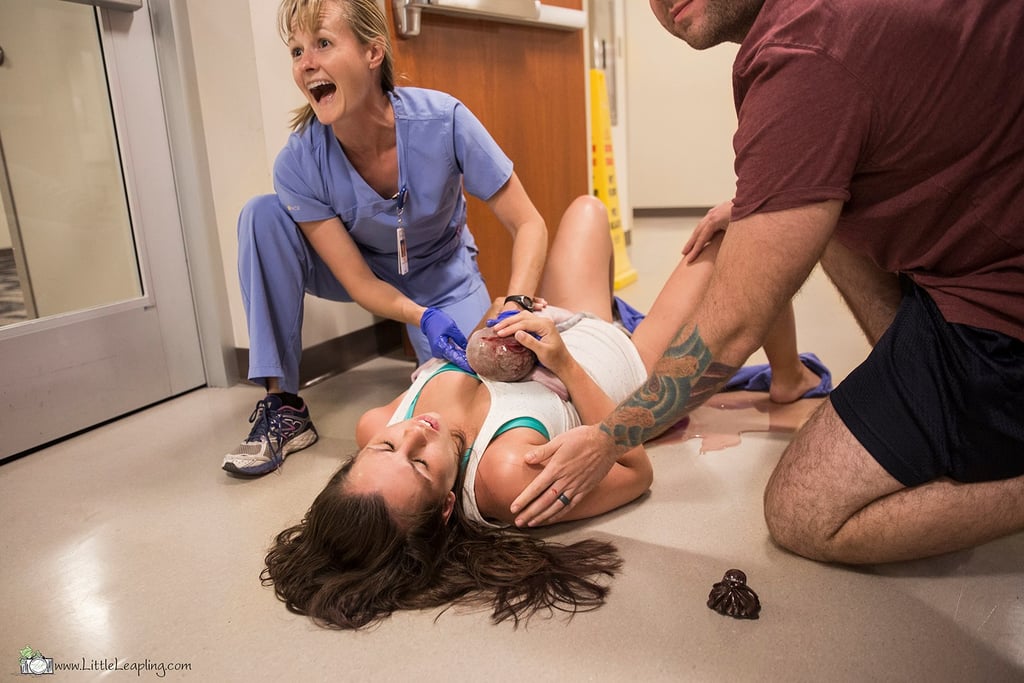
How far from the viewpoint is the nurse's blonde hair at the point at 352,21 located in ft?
5.10

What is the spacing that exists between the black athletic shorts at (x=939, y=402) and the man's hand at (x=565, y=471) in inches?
14.2

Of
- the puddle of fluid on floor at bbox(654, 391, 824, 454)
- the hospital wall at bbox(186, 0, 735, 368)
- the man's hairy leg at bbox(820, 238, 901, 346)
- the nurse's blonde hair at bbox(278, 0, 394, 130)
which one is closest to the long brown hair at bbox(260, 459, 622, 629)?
the puddle of fluid on floor at bbox(654, 391, 824, 454)

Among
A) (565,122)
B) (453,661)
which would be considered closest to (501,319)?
(453,661)

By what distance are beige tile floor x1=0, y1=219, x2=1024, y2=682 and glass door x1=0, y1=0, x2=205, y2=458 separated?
318 mm

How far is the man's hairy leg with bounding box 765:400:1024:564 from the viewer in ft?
3.51

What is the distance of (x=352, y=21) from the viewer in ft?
5.21

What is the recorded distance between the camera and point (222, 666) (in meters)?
1.01

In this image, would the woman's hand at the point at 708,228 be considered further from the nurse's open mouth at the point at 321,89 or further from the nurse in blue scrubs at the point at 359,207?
the nurse's open mouth at the point at 321,89

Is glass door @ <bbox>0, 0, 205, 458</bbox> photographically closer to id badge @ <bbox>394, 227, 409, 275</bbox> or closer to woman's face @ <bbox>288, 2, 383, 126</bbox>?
woman's face @ <bbox>288, 2, 383, 126</bbox>

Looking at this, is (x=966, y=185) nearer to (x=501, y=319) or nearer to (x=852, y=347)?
(x=501, y=319)

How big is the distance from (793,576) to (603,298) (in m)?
0.79

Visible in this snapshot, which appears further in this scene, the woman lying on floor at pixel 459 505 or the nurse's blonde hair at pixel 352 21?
the nurse's blonde hair at pixel 352 21

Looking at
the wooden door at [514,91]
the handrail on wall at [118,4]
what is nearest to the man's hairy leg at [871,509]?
the wooden door at [514,91]

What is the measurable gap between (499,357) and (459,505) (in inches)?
10.7
